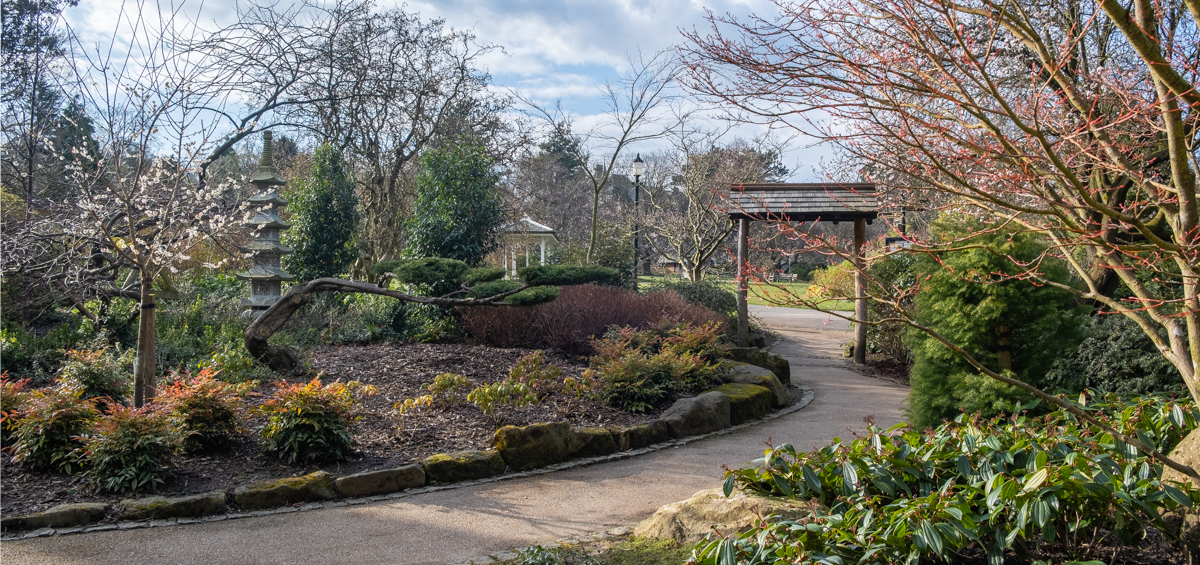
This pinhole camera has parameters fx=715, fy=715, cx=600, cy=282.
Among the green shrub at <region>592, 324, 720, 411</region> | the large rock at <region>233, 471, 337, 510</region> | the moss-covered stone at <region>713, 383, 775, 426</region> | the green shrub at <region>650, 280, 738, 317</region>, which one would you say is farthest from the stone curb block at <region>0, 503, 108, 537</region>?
the green shrub at <region>650, 280, 738, 317</region>

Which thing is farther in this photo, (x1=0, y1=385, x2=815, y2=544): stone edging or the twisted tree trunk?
the twisted tree trunk

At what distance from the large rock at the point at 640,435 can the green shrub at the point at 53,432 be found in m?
3.97

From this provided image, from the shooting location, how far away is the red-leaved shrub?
995cm

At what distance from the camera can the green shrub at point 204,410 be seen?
5.21 meters

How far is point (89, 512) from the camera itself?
14.1 ft

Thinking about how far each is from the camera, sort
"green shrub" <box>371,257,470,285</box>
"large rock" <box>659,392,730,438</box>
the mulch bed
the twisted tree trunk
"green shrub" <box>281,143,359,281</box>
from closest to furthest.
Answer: the mulch bed → "large rock" <box>659,392,730,438</box> → the twisted tree trunk → "green shrub" <box>371,257,470,285</box> → "green shrub" <box>281,143,359,281</box>

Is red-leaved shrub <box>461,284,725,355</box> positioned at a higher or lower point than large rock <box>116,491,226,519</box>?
higher

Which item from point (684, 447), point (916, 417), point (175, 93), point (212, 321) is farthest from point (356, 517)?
point (212, 321)

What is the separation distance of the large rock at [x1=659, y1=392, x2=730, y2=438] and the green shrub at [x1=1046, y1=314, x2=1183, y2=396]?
9.88 ft

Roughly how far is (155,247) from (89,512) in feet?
6.08

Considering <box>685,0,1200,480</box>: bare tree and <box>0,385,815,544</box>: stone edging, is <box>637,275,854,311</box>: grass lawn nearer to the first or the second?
<box>685,0,1200,480</box>: bare tree

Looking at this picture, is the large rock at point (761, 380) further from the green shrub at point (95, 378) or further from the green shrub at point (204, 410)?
the green shrub at point (95, 378)

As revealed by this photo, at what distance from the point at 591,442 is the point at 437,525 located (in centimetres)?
194

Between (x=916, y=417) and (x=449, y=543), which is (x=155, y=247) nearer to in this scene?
(x=449, y=543)
